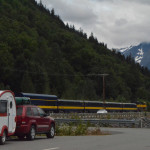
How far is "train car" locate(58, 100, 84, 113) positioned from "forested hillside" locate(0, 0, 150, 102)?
991 inches

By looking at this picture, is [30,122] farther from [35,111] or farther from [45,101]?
[45,101]

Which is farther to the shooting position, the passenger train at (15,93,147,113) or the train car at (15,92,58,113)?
the passenger train at (15,93,147,113)

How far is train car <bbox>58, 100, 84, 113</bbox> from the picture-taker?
65812 mm

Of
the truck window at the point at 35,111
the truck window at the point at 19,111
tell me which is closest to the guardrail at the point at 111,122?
the truck window at the point at 35,111

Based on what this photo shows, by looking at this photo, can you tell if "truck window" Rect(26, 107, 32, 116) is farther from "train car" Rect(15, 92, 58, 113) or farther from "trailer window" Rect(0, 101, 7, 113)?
"train car" Rect(15, 92, 58, 113)

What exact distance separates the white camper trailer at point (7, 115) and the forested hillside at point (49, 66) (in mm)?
78015

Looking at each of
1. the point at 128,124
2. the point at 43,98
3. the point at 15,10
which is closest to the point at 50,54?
the point at 15,10

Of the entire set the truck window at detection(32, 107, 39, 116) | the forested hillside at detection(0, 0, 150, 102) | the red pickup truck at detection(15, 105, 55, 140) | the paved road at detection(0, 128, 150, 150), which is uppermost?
the forested hillside at detection(0, 0, 150, 102)

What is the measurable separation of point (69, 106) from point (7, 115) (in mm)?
50230

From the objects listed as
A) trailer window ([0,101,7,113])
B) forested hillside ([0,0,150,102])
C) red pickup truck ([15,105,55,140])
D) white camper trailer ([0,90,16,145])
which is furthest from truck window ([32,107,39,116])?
forested hillside ([0,0,150,102])

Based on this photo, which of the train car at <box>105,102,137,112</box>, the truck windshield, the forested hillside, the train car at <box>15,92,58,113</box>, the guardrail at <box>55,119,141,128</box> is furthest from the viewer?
the forested hillside

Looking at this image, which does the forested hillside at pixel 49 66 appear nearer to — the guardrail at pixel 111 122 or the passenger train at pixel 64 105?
the passenger train at pixel 64 105

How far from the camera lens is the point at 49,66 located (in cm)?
13912

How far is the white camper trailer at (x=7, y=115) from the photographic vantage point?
1744cm
